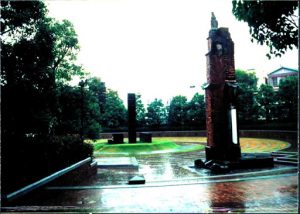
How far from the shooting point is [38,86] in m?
11.7

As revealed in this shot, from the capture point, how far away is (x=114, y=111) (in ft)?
167

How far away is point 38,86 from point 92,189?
4474 millimetres

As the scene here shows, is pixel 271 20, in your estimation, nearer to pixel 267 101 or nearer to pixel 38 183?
pixel 38 183

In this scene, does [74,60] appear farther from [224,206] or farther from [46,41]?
[224,206]

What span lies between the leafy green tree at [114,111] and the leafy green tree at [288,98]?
24.5 m

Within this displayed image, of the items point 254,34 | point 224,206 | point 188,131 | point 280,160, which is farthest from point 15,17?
point 188,131

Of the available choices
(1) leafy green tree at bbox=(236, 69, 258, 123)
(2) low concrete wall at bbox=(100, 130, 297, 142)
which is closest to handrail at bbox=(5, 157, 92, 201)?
(2) low concrete wall at bbox=(100, 130, 297, 142)

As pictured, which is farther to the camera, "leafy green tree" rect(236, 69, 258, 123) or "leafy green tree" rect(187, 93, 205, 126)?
"leafy green tree" rect(187, 93, 205, 126)

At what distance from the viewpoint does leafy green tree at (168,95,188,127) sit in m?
49.4

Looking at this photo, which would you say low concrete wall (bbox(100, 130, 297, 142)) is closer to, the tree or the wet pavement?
the wet pavement

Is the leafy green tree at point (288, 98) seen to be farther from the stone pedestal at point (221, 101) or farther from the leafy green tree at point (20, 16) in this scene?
the leafy green tree at point (20, 16)

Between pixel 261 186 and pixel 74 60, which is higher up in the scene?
pixel 74 60

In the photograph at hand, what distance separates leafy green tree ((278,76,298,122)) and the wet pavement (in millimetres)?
28216

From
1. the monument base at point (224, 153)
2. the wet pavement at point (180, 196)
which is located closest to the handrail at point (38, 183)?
the wet pavement at point (180, 196)
